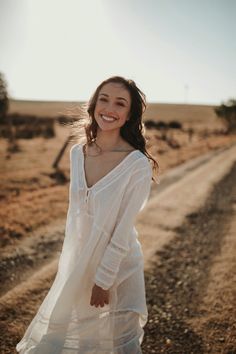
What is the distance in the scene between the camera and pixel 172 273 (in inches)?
207

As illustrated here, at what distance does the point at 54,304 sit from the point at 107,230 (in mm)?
605

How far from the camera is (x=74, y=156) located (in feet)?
8.27

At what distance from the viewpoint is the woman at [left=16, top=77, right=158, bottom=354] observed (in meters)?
2.12

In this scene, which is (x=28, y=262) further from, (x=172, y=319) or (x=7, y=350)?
(x=172, y=319)

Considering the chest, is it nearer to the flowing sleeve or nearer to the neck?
the neck

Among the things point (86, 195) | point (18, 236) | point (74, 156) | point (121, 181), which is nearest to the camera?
point (121, 181)

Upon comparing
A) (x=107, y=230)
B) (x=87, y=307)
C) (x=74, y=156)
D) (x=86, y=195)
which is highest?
(x=74, y=156)

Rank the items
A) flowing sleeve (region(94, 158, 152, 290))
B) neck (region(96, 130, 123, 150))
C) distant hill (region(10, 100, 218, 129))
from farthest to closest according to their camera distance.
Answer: distant hill (region(10, 100, 218, 129)) < neck (region(96, 130, 123, 150)) < flowing sleeve (region(94, 158, 152, 290))

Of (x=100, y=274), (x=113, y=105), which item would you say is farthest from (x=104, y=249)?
(x=113, y=105)

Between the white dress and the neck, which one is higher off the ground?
the neck

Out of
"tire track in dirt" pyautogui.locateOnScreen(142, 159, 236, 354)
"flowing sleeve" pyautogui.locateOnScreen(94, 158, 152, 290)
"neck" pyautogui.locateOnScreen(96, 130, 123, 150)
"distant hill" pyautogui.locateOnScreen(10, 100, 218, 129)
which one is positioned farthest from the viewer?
"distant hill" pyautogui.locateOnScreen(10, 100, 218, 129)


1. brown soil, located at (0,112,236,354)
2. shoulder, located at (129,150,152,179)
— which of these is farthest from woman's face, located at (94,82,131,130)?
brown soil, located at (0,112,236,354)

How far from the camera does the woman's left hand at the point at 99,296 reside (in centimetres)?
213

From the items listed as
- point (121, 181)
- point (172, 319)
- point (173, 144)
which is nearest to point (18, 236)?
point (172, 319)
